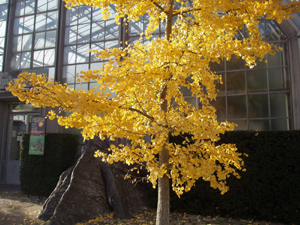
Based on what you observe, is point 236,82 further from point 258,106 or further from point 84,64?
point 84,64

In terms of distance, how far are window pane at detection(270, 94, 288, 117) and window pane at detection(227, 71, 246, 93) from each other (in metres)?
0.72

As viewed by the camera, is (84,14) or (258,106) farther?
(84,14)

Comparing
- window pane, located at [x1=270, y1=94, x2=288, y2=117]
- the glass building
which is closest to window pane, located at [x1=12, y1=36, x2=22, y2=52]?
the glass building

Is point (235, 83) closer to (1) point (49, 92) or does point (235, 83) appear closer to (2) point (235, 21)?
(2) point (235, 21)

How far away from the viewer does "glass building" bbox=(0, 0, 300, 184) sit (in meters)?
6.39

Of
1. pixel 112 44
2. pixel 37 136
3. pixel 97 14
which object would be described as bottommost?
pixel 37 136

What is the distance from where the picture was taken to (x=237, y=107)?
21.7ft

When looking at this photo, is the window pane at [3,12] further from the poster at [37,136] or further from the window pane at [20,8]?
the poster at [37,136]

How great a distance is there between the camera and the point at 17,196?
7.33m

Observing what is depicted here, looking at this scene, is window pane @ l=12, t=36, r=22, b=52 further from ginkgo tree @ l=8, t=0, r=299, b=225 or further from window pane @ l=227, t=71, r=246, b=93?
ginkgo tree @ l=8, t=0, r=299, b=225

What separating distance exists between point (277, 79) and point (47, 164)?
630 cm

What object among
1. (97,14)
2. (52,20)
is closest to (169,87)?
(97,14)

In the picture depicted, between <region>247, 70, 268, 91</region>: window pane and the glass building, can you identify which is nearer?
the glass building

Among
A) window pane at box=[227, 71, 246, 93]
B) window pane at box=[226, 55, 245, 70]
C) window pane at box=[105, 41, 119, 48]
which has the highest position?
window pane at box=[105, 41, 119, 48]
